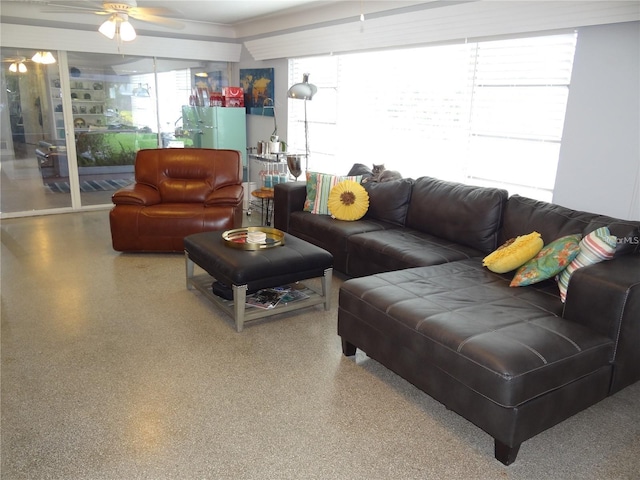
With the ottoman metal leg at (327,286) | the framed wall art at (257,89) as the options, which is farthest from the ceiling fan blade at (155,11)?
the framed wall art at (257,89)

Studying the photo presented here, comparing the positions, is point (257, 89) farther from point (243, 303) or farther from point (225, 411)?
point (225, 411)

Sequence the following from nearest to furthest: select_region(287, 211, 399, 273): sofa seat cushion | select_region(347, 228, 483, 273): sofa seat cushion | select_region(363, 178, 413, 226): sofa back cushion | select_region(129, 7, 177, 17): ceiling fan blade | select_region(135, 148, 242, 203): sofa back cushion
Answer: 1. select_region(347, 228, 483, 273): sofa seat cushion
2. select_region(129, 7, 177, 17): ceiling fan blade
3. select_region(287, 211, 399, 273): sofa seat cushion
4. select_region(363, 178, 413, 226): sofa back cushion
5. select_region(135, 148, 242, 203): sofa back cushion

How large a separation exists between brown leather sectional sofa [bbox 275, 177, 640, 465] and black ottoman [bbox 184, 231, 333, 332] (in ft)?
1.69

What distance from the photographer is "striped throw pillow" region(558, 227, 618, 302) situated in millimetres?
2451

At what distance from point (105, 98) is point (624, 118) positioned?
19.2 ft

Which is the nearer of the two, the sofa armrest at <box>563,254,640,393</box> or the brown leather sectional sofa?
the brown leather sectional sofa

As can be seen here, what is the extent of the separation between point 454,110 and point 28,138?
16.5 ft

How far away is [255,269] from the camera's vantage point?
3070mm

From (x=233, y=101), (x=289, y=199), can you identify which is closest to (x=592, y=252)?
(x=289, y=199)

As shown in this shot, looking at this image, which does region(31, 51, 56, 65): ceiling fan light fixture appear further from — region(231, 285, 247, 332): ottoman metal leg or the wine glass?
region(231, 285, 247, 332): ottoman metal leg

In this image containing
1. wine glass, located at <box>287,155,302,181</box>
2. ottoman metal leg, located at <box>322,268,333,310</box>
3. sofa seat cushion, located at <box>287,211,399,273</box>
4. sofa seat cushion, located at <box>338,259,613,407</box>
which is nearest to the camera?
sofa seat cushion, located at <box>338,259,613,407</box>

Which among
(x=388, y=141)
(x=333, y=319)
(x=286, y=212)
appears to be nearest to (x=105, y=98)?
(x=286, y=212)

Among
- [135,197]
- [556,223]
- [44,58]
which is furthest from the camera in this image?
[44,58]

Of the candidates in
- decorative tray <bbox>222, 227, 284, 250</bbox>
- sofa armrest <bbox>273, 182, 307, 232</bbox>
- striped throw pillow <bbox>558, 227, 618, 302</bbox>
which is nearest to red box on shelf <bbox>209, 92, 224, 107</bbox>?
sofa armrest <bbox>273, 182, 307, 232</bbox>
